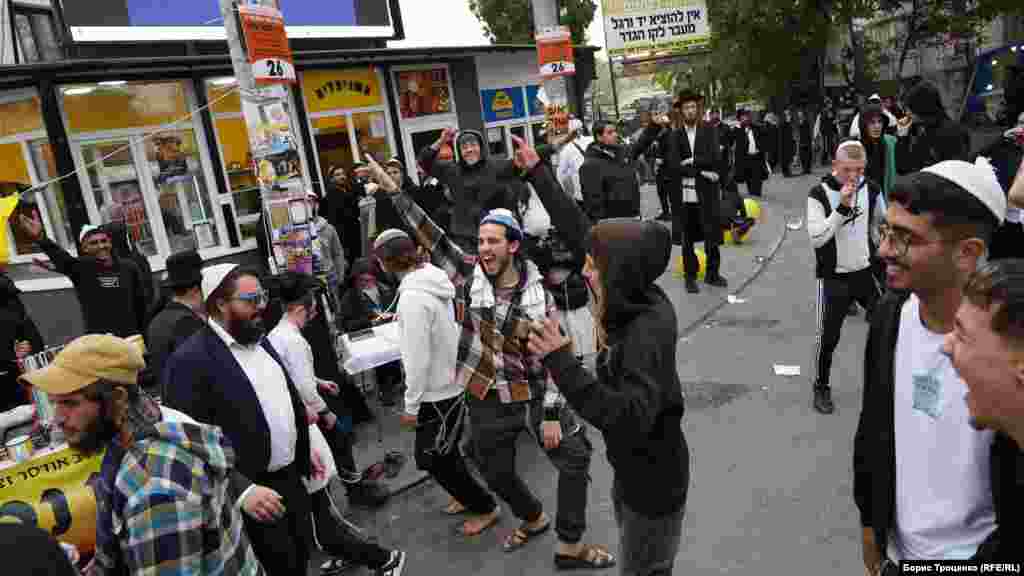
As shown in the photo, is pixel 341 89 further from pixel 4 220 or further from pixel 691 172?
pixel 4 220

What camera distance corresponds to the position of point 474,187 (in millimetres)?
6586

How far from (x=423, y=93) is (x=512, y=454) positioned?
11282mm

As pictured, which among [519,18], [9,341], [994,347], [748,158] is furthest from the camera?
[519,18]

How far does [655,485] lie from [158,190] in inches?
372

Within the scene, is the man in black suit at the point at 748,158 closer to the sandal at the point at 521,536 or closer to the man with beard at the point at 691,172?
the man with beard at the point at 691,172

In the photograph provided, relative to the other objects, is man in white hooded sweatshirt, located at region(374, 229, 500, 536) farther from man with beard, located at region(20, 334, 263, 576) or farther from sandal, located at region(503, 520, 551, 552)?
man with beard, located at region(20, 334, 263, 576)

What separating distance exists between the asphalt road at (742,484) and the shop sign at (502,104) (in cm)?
958

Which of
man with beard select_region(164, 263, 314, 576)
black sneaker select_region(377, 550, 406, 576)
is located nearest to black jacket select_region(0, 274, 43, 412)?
man with beard select_region(164, 263, 314, 576)

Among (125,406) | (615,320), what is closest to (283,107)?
(125,406)

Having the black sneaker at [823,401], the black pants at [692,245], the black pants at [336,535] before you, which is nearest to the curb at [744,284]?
the black pants at [692,245]

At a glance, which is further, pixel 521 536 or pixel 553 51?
pixel 553 51

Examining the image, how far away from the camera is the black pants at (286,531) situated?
3.18 metres

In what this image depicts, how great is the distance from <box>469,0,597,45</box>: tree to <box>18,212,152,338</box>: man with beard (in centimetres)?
2273

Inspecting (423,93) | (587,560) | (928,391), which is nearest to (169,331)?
(587,560)
